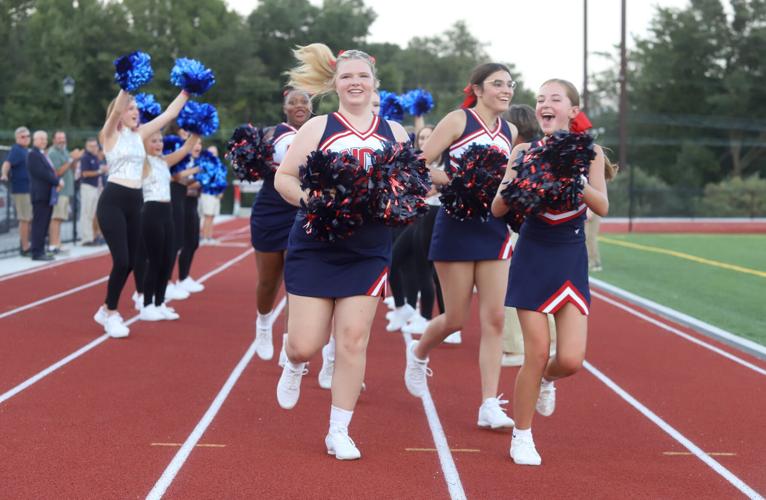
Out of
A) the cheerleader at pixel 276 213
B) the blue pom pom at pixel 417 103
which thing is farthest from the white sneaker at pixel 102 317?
the blue pom pom at pixel 417 103

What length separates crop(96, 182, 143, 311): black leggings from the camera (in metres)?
8.32

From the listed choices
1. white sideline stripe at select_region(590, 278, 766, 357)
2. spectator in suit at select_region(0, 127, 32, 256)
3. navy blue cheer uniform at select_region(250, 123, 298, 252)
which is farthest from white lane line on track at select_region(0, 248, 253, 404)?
spectator in suit at select_region(0, 127, 32, 256)

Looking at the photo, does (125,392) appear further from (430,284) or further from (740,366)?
(740,366)

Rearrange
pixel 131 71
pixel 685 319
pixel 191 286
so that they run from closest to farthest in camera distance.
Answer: pixel 131 71, pixel 685 319, pixel 191 286

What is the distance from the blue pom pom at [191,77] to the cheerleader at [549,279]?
128 inches

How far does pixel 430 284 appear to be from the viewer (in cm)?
919

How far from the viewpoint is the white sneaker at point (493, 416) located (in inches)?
221

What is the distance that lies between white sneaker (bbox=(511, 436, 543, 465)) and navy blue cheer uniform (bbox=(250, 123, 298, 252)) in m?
2.41

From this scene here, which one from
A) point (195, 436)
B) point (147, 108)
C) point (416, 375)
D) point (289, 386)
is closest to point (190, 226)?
point (147, 108)

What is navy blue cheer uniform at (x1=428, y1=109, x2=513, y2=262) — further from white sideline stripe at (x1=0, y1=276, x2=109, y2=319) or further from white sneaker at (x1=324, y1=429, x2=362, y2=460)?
white sideline stripe at (x1=0, y1=276, x2=109, y2=319)

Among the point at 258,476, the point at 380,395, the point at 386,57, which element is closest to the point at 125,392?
the point at 380,395

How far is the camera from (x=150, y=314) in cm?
958

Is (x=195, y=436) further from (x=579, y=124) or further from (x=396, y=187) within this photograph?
(x=579, y=124)

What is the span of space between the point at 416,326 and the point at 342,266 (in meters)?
4.41
